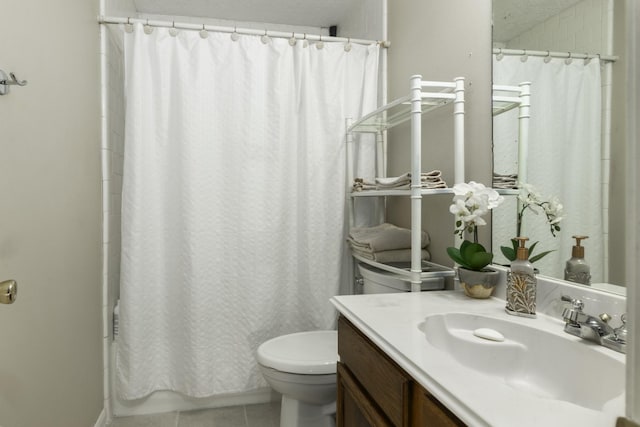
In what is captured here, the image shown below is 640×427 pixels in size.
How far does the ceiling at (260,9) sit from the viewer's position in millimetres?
2438

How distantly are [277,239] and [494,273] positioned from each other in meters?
1.16

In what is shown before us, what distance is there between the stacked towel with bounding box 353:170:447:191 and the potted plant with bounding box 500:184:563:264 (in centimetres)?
33

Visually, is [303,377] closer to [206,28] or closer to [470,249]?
[470,249]

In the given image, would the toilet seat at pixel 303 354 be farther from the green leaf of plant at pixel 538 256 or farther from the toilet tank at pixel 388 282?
the green leaf of plant at pixel 538 256

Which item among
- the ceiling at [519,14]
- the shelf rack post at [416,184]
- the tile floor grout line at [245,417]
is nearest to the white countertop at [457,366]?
the shelf rack post at [416,184]

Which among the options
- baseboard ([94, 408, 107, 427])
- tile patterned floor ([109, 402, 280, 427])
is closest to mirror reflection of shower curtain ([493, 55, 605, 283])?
tile patterned floor ([109, 402, 280, 427])

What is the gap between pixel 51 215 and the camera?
1.32 metres

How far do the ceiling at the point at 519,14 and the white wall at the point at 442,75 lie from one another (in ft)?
0.23

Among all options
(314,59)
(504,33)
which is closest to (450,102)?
(504,33)

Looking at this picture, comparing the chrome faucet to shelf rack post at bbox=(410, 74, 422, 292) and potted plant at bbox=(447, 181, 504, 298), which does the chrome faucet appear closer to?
potted plant at bbox=(447, 181, 504, 298)

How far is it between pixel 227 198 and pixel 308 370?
952 mm

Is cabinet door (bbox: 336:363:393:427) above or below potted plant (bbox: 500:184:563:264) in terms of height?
below

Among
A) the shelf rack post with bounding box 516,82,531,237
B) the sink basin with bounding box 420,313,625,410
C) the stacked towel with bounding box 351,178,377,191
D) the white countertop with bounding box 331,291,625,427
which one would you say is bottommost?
the sink basin with bounding box 420,313,625,410

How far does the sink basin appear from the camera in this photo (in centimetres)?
74
